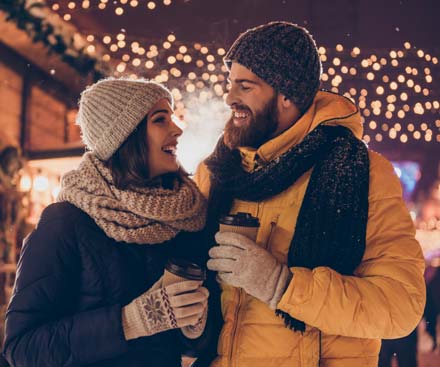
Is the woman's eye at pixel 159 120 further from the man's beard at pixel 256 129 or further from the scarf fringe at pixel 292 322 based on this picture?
the scarf fringe at pixel 292 322

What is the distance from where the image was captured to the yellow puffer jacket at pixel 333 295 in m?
1.62

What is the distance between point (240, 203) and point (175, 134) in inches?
15.0

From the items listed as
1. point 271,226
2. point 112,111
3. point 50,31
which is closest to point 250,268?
point 271,226

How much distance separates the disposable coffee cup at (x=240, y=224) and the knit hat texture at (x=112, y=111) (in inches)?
21.9

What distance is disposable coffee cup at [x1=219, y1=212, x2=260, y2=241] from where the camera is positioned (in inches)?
63.6

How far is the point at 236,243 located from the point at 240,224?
2.4 inches

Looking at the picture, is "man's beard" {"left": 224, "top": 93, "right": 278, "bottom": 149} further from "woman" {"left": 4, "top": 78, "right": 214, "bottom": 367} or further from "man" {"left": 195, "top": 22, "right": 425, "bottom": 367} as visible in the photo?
"woman" {"left": 4, "top": 78, "right": 214, "bottom": 367}

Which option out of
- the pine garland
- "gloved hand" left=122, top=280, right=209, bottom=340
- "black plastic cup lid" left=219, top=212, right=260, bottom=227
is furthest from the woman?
the pine garland

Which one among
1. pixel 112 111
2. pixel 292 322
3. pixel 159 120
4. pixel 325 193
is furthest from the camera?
pixel 159 120

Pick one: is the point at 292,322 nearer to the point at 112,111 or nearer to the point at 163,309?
the point at 163,309

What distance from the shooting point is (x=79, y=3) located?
5.51 metres

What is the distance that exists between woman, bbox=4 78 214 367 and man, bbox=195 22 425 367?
18 centimetres

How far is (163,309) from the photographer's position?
157 cm

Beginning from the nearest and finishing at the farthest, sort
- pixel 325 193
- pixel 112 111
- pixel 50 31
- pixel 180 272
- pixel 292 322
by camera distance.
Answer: pixel 180 272 < pixel 292 322 < pixel 325 193 < pixel 112 111 < pixel 50 31
